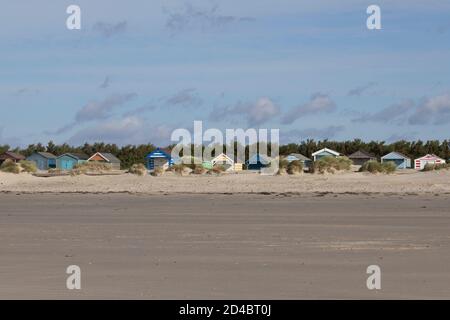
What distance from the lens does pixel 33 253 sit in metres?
15.7

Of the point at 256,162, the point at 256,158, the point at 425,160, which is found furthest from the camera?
the point at 425,160

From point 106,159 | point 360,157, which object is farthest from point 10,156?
point 360,157

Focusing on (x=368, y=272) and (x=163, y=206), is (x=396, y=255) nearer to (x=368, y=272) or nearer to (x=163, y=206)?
(x=368, y=272)

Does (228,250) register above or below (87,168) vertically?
below

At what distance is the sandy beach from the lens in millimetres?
35312

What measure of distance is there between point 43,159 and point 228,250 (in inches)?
2230

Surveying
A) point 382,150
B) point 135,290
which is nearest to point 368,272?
point 135,290

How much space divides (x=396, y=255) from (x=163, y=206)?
14.1 metres

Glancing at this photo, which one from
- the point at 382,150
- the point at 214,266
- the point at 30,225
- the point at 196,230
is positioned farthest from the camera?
the point at 382,150

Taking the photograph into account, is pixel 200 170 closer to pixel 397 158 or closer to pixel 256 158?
pixel 256 158

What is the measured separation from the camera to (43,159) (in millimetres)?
71125

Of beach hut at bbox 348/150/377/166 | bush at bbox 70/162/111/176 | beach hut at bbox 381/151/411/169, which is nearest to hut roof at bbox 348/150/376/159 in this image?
beach hut at bbox 348/150/377/166

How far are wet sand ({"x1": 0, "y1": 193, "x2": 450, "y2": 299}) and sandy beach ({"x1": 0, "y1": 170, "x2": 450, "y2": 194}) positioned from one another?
7.07 metres

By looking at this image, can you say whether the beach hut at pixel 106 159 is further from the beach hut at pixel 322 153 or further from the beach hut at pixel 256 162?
the beach hut at pixel 322 153
